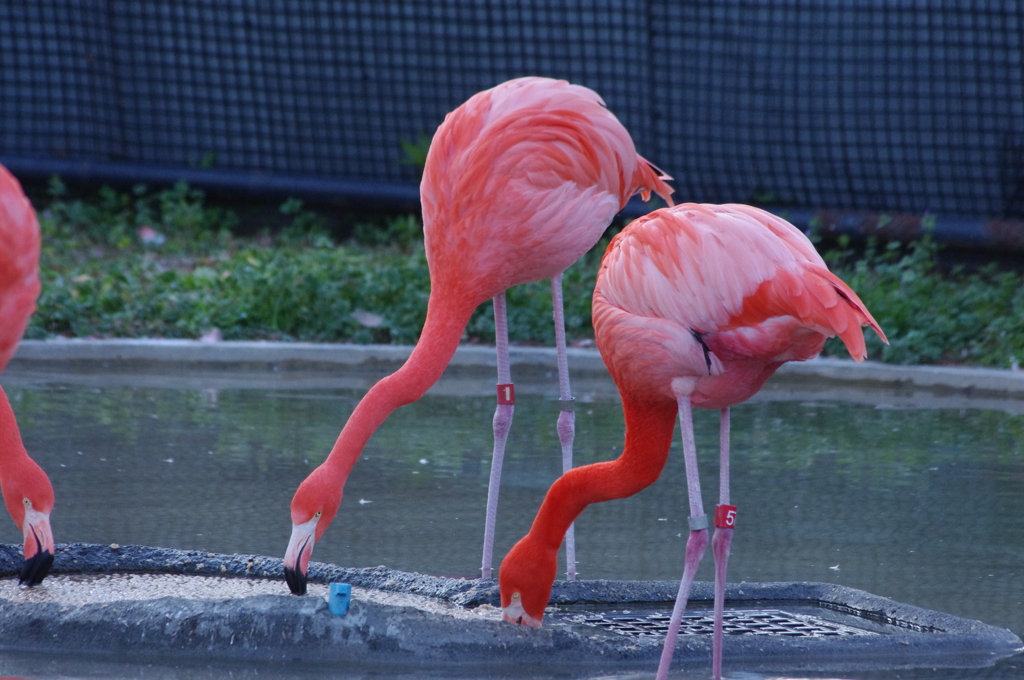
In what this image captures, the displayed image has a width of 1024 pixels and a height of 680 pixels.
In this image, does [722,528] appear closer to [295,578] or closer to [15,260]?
[295,578]

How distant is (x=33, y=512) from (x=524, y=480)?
2047mm

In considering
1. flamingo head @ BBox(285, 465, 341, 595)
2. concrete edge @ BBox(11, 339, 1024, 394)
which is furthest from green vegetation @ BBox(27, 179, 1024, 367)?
flamingo head @ BBox(285, 465, 341, 595)

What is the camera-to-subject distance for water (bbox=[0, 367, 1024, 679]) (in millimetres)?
3900

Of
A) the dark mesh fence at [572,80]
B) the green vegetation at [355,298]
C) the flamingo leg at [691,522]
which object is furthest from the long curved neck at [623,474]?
the dark mesh fence at [572,80]

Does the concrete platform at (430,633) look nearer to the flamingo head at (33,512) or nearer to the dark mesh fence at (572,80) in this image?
the flamingo head at (33,512)

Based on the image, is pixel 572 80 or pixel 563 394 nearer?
pixel 563 394

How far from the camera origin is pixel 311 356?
6.94m

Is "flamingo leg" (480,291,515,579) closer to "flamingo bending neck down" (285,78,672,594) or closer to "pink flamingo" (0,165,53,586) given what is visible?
"flamingo bending neck down" (285,78,672,594)

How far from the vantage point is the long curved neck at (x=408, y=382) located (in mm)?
3225

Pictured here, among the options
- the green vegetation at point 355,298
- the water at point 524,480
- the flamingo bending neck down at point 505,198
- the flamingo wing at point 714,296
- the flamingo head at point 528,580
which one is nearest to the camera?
the flamingo wing at point 714,296

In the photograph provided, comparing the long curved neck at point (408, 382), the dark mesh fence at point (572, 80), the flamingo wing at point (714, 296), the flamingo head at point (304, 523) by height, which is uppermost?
the dark mesh fence at point (572, 80)

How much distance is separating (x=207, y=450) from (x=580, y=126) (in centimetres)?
226

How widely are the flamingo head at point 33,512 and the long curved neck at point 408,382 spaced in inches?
30.4

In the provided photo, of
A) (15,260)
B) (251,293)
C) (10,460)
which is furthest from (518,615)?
(251,293)
